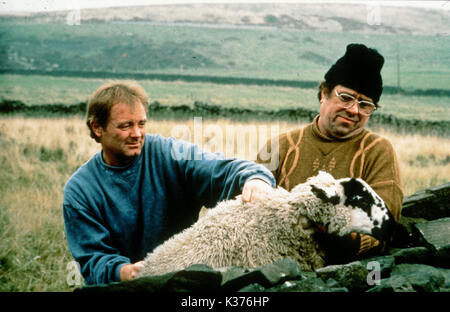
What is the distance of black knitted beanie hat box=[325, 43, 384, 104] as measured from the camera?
140 inches

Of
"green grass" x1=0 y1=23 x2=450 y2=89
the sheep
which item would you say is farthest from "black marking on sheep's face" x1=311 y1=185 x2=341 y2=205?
"green grass" x1=0 y1=23 x2=450 y2=89

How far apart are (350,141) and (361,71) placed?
0.62 metres

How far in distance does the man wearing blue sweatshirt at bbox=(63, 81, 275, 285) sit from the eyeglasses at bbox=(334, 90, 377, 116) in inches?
39.7

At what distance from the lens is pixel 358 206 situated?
2752mm

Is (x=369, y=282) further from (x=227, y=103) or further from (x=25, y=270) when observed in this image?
(x=227, y=103)

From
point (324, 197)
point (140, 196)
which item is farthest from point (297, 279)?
point (140, 196)

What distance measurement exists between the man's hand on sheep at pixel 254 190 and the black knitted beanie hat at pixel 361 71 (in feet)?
4.18

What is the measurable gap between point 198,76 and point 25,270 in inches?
1025

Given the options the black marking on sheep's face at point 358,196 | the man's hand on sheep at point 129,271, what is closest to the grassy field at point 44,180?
the man's hand on sheep at point 129,271

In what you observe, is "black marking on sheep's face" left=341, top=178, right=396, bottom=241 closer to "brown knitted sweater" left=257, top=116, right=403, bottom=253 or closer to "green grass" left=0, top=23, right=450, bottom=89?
"brown knitted sweater" left=257, top=116, right=403, bottom=253

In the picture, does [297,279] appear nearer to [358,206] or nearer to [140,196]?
[358,206]

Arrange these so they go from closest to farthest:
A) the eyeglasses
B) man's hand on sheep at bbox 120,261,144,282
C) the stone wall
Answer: the stone wall < man's hand on sheep at bbox 120,261,144,282 < the eyeglasses

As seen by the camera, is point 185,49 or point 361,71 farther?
point 185,49

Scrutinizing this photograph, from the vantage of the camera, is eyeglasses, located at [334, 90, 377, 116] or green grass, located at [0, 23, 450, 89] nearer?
eyeglasses, located at [334, 90, 377, 116]
